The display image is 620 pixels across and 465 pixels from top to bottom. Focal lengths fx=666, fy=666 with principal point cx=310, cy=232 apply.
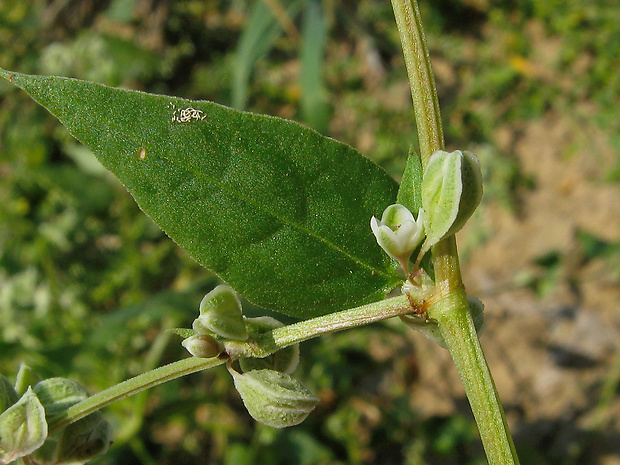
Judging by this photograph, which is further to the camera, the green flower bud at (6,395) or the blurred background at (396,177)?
the blurred background at (396,177)

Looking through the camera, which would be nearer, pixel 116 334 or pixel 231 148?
pixel 231 148

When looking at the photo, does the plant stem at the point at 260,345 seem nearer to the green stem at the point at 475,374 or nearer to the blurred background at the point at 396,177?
the green stem at the point at 475,374

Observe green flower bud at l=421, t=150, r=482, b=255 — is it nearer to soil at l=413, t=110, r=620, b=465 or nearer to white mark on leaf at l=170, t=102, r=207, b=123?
white mark on leaf at l=170, t=102, r=207, b=123

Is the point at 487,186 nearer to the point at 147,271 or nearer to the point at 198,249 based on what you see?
the point at 147,271

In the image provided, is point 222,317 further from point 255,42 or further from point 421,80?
point 255,42

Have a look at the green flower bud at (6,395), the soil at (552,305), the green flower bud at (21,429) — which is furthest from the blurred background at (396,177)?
the green flower bud at (21,429)

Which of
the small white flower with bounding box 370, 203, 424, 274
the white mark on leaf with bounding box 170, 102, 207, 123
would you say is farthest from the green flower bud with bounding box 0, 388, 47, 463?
the small white flower with bounding box 370, 203, 424, 274

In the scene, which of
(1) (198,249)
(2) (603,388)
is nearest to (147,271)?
(2) (603,388)
